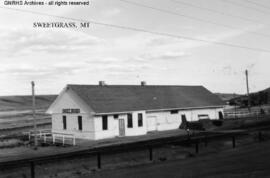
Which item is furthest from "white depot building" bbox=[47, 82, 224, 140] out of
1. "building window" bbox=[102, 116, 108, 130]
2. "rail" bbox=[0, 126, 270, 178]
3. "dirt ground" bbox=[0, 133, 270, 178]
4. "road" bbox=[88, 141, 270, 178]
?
"road" bbox=[88, 141, 270, 178]

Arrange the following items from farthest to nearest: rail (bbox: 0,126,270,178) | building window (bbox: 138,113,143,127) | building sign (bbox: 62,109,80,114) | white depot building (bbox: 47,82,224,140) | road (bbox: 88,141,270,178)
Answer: building window (bbox: 138,113,143,127)
building sign (bbox: 62,109,80,114)
white depot building (bbox: 47,82,224,140)
rail (bbox: 0,126,270,178)
road (bbox: 88,141,270,178)

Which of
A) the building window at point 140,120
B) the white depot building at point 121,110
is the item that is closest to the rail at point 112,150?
the white depot building at point 121,110

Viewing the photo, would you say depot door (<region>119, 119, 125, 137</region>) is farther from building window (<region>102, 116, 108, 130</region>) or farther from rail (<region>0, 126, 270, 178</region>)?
rail (<region>0, 126, 270, 178</region>)

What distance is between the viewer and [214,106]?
51.0 m

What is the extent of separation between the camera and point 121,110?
39.5 meters

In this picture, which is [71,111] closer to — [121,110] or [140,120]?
[121,110]

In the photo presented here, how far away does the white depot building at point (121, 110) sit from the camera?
3806 cm

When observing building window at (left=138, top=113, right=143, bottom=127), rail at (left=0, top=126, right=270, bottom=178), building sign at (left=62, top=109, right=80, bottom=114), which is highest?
building sign at (left=62, top=109, right=80, bottom=114)

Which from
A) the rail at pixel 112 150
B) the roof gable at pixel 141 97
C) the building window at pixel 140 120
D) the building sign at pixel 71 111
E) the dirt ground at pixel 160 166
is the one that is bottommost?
the dirt ground at pixel 160 166

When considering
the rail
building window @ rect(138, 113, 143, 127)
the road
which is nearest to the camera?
the road

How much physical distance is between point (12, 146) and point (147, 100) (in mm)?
16810

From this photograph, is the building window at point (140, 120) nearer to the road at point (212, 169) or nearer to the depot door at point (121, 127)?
the depot door at point (121, 127)

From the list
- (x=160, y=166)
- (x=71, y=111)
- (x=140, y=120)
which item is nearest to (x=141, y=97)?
(x=140, y=120)

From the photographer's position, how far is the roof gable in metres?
39.5
